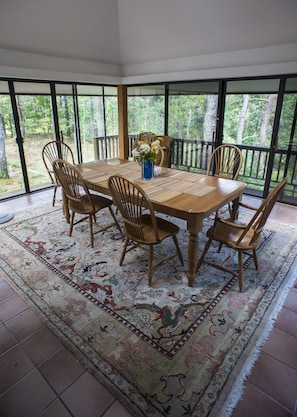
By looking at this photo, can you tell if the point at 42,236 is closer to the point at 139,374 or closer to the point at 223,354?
the point at 139,374

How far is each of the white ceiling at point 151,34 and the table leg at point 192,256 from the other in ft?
10.0

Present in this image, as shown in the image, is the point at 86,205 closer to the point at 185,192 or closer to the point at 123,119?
the point at 185,192

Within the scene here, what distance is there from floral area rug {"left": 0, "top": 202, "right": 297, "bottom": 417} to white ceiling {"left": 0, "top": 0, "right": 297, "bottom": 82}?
2.74 metres

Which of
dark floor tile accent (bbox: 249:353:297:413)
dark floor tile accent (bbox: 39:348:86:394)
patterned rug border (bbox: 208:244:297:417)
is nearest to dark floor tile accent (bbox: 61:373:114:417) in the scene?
dark floor tile accent (bbox: 39:348:86:394)

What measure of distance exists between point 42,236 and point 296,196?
3.96 meters

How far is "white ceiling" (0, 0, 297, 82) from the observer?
353 cm

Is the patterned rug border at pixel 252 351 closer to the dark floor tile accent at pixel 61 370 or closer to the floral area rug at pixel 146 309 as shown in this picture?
the floral area rug at pixel 146 309

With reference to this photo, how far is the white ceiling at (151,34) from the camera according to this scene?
3533 millimetres


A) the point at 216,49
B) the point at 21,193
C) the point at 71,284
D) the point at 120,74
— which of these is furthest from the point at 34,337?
the point at 120,74

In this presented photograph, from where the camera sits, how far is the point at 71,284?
2.46 m

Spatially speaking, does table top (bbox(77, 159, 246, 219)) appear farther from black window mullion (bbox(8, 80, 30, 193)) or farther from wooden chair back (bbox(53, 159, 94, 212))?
black window mullion (bbox(8, 80, 30, 193))

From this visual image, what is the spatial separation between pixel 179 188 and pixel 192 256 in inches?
30.5

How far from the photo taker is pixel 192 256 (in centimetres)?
232

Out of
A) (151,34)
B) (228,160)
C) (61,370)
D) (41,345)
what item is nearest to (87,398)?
(61,370)
